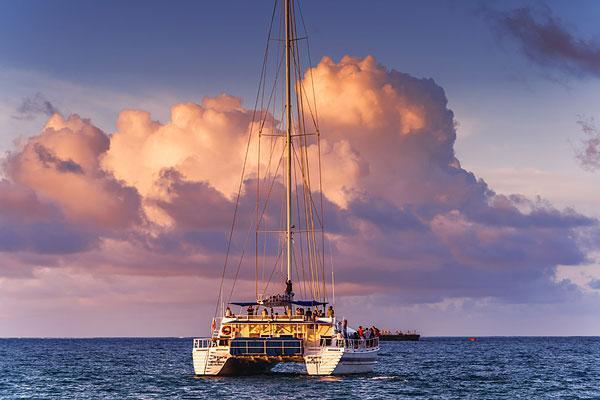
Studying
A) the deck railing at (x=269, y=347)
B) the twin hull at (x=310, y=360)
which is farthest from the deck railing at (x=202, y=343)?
the deck railing at (x=269, y=347)

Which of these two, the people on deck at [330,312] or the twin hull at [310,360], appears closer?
the twin hull at [310,360]

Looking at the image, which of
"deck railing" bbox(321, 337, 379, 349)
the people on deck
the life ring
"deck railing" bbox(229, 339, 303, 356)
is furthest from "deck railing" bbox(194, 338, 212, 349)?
the people on deck

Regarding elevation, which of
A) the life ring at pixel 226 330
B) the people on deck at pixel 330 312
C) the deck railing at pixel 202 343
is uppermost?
the people on deck at pixel 330 312

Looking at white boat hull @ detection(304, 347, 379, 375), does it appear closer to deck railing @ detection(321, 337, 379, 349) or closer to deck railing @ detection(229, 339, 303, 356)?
deck railing @ detection(321, 337, 379, 349)

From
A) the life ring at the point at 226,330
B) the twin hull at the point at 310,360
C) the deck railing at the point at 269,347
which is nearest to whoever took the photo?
the deck railing at the point at 269,347

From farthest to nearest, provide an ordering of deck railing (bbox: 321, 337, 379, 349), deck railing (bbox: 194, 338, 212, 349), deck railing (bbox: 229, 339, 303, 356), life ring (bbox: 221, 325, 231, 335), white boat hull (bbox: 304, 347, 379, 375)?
life ring (bbox: 221, 325, 231, 335)
deck railing (bbox: 194, 338, 212, 349)
deck railing (bbox: 321, 337, 379, 349)
white boat hull (bbox: 304, 347, 379, 375)
deck railing (bbox: 229, 339, 303, 356)

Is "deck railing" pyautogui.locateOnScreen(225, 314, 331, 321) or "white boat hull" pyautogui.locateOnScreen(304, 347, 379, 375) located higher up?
"deck railing" pyautogui.locateOnScreen(225, 314, 331, 321)

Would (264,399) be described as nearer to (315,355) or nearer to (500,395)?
(315,355)

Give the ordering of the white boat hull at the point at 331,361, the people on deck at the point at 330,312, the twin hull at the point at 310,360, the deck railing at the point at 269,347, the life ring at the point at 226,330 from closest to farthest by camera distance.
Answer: the deck railing at the point at 269,347 < the white boat hull at the point at 331,361 < the twin hull at the point at 310,360 < the life ring at the point at 226,330 < the people on deck at the point at 330,312

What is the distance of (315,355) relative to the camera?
59.6m

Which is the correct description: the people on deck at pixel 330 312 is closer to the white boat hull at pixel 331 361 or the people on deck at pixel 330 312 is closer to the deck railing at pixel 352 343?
the deck railing at pixel 352 343

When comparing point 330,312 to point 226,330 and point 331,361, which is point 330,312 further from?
point 226,330

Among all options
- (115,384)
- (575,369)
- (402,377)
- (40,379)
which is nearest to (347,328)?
(402,377)

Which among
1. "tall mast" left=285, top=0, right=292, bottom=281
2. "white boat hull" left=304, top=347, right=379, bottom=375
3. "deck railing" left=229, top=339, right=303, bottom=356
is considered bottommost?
"white boat hull" left=304, top=347, right=379, bottom=375
